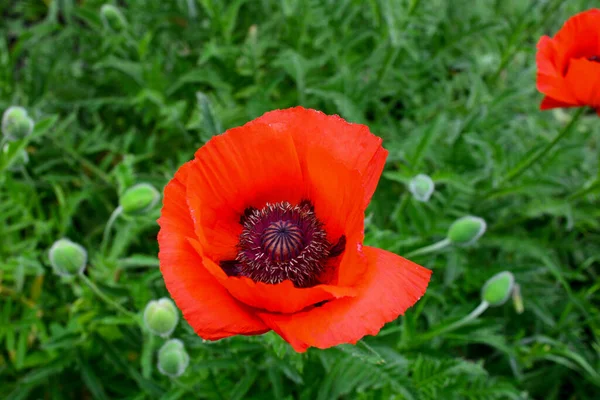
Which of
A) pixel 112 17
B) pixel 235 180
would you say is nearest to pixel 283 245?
pixel 235 180

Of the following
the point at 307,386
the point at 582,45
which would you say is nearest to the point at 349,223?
the point at 307,386

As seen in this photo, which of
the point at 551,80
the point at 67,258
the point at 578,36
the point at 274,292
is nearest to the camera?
the point at 274,292

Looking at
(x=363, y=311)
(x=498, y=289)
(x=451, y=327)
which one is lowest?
(x=451, y=327)

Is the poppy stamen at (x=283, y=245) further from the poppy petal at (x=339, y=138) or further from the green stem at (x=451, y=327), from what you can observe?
the green stem at (x=451, y=327)

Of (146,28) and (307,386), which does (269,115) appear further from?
(146,28)

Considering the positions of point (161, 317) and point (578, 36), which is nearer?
point (161, 317)

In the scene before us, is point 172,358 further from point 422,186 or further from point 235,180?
point 422,186

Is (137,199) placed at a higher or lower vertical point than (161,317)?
higher

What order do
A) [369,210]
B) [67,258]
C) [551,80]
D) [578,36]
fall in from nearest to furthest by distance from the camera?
[67,258]
[551,80]
[578,36]
[369,210]
